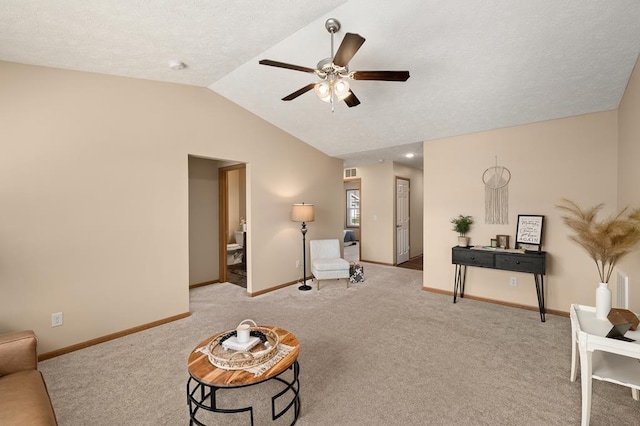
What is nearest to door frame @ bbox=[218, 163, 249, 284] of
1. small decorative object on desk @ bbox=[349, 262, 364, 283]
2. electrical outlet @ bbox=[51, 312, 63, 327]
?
small decorative object on desk @ bbox=[349, 262, 364, 283]

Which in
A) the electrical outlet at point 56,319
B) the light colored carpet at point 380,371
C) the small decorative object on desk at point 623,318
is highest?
the small decorative object on desk at point 623,318

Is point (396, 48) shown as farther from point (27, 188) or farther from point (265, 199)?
point (27, 188)

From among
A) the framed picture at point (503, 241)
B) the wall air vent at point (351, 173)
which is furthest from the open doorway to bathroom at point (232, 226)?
the framed picture at point (503, 241)

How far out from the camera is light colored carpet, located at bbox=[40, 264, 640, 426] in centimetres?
191

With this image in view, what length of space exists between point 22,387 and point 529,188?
5115mm

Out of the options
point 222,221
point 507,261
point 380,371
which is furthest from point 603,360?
point 222,221

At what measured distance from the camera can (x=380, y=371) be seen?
7.86ft

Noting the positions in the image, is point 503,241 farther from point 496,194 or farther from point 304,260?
point 304,260

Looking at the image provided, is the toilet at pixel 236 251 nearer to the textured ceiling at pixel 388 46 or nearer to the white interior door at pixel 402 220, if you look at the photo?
the textured ceiling at pixel 388 46

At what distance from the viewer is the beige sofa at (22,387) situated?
4.35ft

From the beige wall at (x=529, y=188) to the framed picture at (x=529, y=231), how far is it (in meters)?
0.08

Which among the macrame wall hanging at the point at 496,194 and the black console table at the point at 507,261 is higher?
the macrame wall hanging at the point at 496,194

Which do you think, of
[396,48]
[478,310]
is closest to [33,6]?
[396,48]

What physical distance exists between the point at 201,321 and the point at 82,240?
5.09 ft
